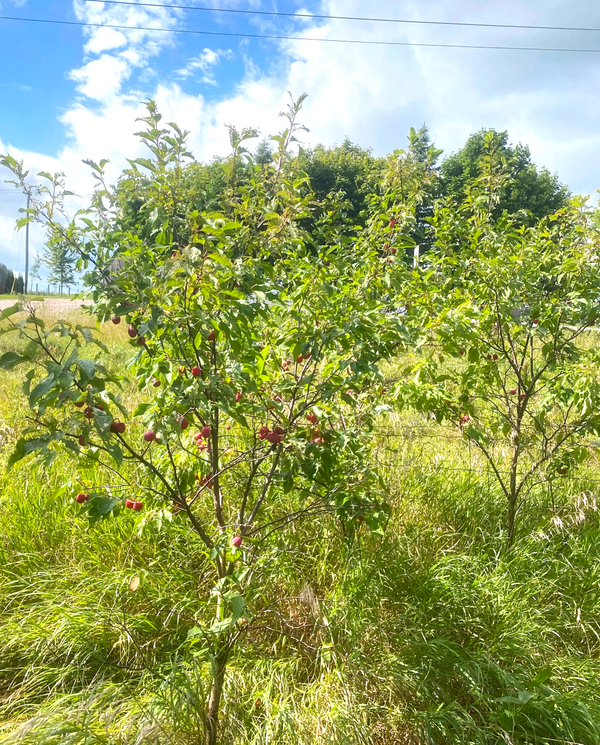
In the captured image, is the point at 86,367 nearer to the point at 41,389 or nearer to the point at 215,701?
the point at 41,389

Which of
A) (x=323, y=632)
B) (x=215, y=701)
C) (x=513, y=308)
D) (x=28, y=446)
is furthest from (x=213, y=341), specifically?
(x=513, y=308)

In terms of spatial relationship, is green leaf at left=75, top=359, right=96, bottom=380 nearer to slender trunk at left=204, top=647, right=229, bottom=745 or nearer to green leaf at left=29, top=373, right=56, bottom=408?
green leaf at left=29, top=373, right=56, bottom=408

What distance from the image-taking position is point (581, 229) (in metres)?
2.54

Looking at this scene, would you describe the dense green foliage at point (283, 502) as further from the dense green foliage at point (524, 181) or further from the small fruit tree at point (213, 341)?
the dense green foliage at point (524, 181)

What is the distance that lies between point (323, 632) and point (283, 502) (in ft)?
2.60

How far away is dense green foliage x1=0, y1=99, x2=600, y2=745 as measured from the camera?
153cm

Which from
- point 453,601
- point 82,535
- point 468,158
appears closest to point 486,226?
point 453,601

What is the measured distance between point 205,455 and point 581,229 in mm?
2227

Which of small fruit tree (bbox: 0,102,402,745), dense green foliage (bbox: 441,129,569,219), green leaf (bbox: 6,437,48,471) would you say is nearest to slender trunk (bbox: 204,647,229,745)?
small fruit tree (bbox: 0,102,402,745)

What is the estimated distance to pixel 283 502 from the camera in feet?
9.20

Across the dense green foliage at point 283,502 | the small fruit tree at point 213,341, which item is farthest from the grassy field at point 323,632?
the small fruit tree at point 213,341

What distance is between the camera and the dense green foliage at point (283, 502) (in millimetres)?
1532

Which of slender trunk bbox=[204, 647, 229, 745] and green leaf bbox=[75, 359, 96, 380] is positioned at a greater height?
green leaf bbox=[75, 359, 96, 380]

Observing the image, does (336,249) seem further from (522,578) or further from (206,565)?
(522,578)
